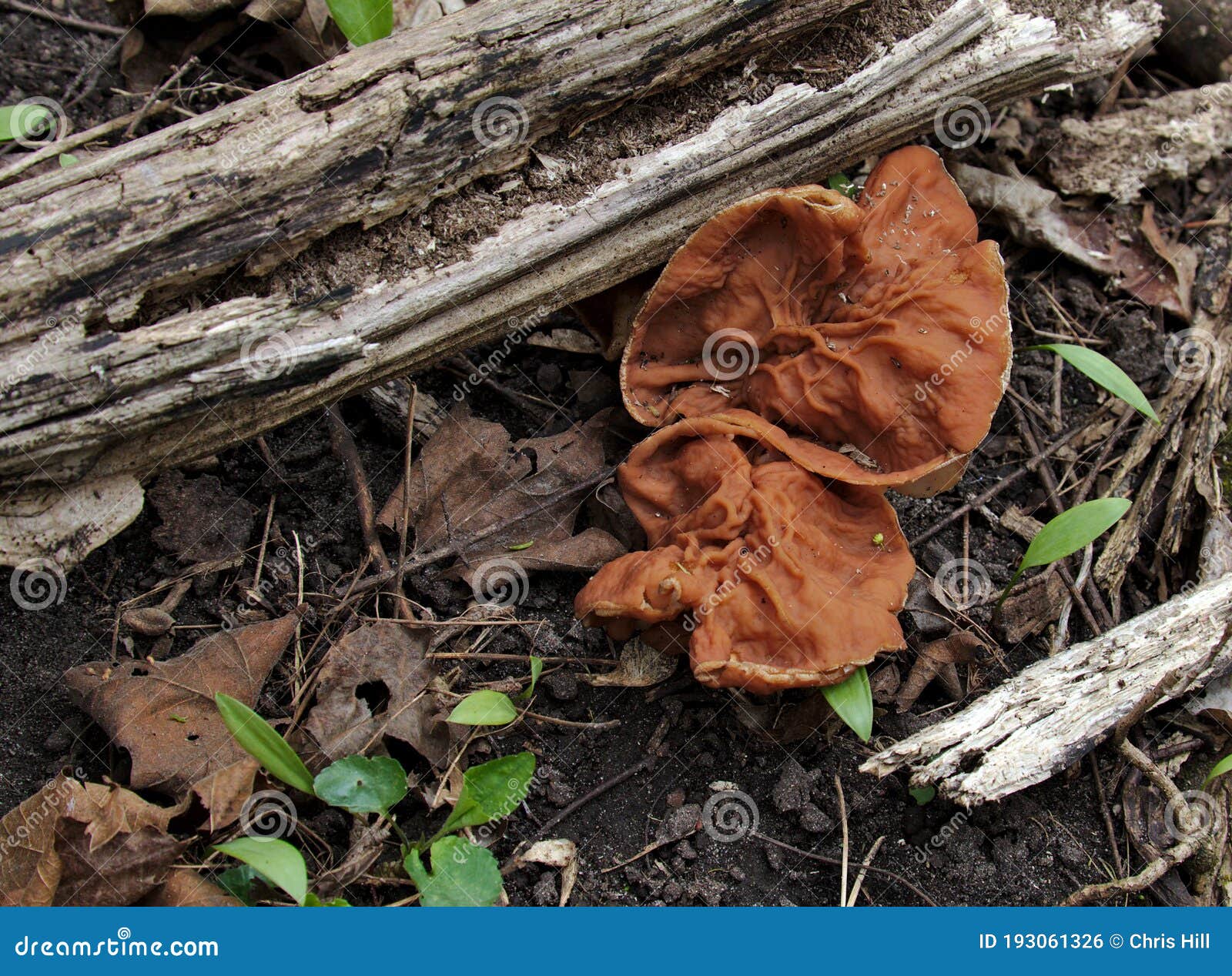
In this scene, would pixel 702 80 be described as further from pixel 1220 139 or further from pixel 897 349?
pixel 1220 139

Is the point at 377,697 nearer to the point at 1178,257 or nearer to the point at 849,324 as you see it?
the point at 849,324

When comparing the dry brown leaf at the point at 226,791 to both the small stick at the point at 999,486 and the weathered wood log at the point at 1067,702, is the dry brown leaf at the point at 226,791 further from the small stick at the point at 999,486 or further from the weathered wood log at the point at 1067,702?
the small stick at the point at 999,486

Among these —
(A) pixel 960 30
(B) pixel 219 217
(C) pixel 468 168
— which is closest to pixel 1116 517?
(A) pixel 960 30

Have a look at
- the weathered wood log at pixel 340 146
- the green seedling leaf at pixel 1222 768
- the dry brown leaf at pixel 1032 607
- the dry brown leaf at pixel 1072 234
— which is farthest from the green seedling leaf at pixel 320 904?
the dry brown leaf at pixel 1072 234

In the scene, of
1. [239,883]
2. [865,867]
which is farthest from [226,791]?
[865,867]

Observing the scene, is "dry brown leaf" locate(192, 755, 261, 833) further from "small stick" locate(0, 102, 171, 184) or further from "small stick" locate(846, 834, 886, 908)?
"small stick" locate(0, 102, 171, 184)
